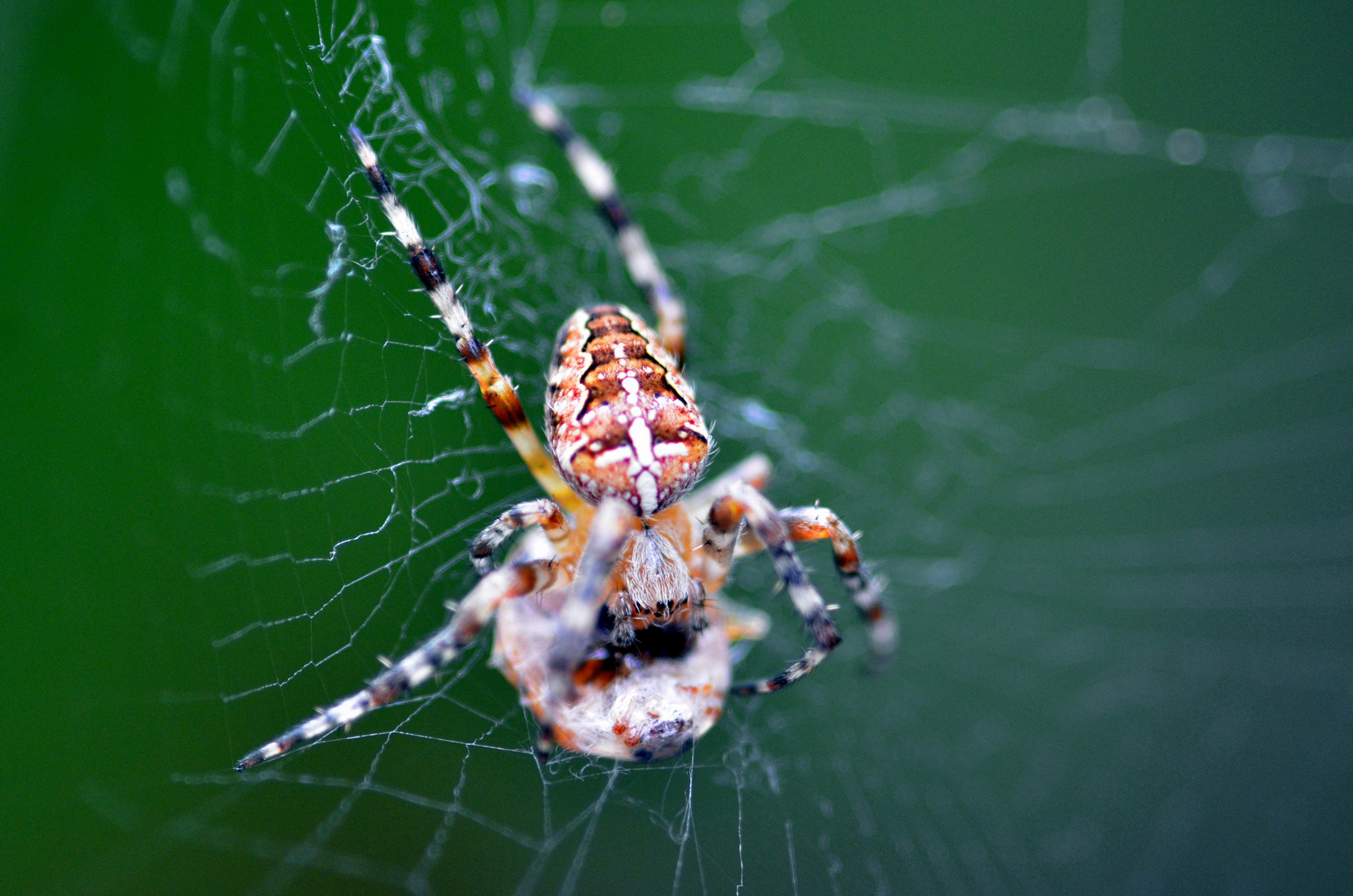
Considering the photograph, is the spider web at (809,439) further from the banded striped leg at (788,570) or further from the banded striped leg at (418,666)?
the banded striped leg at (788,570)

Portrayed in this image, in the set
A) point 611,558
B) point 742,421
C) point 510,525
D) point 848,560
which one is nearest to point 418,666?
point 510,525

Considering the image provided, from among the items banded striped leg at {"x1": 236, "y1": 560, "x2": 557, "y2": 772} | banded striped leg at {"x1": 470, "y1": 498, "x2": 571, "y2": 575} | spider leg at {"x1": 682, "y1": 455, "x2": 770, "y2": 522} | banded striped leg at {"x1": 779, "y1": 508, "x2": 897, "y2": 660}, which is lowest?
banded striped leg at {"x1": 236, "y1": 560, "x2": 557, "y2": 772}

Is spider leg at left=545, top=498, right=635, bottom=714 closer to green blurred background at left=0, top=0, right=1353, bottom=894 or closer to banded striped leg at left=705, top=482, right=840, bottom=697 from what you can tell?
banded striped leg at left=705, top=482, right=840, bottom=697

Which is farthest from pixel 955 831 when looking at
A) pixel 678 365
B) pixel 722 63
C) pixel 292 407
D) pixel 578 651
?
pixel 722 63

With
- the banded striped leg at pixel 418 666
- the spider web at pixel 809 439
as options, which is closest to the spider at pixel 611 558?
the banded striped leg at pixel 418 666

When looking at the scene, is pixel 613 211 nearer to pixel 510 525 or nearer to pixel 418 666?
pixel 510 525

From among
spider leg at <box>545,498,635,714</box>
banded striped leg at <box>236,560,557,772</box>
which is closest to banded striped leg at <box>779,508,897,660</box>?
spider leg at <box>545,498,635,714</box>
